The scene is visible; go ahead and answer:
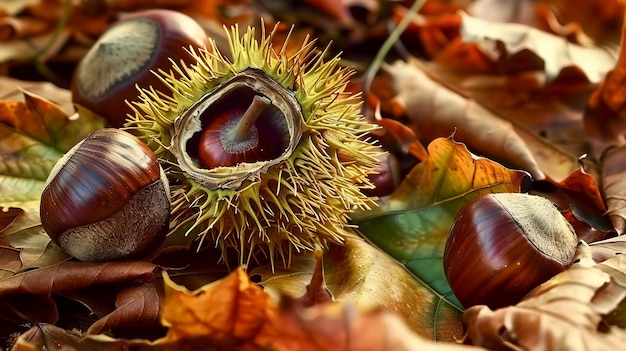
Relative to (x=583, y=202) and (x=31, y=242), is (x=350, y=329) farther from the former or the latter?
(x=583, y=202)

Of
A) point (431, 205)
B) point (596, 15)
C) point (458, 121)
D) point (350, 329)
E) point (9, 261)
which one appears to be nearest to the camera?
point (350, 329)

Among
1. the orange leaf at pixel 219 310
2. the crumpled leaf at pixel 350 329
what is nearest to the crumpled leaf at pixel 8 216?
the orange leaf at pixel 219 310

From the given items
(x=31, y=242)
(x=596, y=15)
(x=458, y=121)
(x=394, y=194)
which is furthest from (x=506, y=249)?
(x=596, y=15)

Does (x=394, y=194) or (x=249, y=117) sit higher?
(x=249, y=117)

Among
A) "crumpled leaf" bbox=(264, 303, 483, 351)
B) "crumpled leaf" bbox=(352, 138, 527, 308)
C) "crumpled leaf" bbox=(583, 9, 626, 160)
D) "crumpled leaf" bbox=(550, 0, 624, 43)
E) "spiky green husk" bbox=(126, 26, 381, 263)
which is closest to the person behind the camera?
"crumpled leaf" bbox=(264, 303, 483, 351)

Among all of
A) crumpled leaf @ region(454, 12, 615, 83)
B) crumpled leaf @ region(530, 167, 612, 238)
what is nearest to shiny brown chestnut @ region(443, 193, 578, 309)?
crumpled leaf @ region(530, 167, 612, 238)

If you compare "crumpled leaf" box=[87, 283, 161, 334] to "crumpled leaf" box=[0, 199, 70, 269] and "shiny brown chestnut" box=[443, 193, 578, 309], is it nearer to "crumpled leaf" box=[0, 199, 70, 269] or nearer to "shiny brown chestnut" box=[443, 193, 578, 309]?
"crumpled leaf" box=[0, 199, 70, 269]

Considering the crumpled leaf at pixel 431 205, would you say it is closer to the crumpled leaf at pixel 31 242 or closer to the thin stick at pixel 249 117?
the thin stick at pixel 249 117
